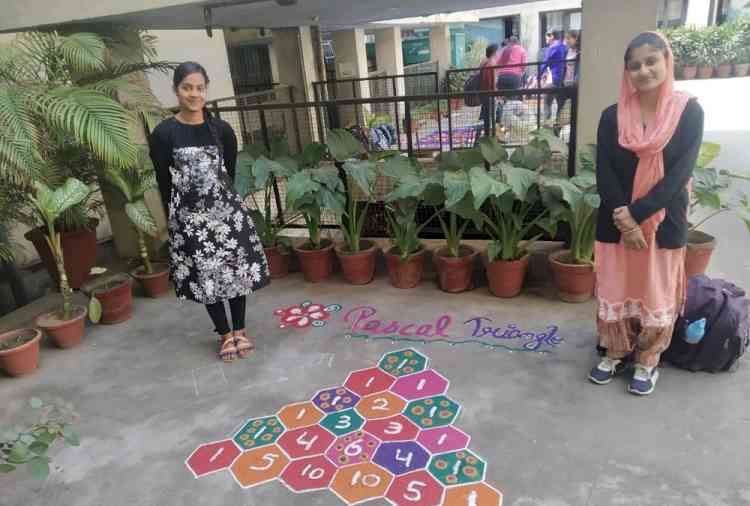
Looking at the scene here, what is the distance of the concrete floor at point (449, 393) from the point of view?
2055 mm

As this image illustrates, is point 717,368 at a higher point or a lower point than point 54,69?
lower

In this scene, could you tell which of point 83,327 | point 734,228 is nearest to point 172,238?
point 83,327

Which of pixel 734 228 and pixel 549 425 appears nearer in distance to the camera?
pixel 549 425

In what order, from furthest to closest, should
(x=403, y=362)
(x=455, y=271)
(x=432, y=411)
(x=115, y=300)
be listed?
(x=115, y=300)
(x=455, y=271)
(x=403, y=362)
(x=432, y=411)

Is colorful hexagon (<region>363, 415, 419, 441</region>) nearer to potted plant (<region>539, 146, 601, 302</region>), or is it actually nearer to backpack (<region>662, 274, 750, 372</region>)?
backpack (<region>662, 274, 750, 372</region>)

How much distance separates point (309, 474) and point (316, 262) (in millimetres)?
1934

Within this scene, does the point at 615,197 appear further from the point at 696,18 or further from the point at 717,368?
the point at 696,18

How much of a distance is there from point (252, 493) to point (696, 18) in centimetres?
1721

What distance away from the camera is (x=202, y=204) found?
277cm

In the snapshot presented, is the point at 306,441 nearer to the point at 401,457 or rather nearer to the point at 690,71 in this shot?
the point at 401,457

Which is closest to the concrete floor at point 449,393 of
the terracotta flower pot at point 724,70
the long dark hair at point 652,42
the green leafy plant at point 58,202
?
the green leafy plant at point 58,202

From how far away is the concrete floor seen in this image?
205 cm

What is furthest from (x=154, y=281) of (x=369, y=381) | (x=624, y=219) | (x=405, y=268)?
(x=624, y=219)

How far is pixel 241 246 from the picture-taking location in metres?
2.88
